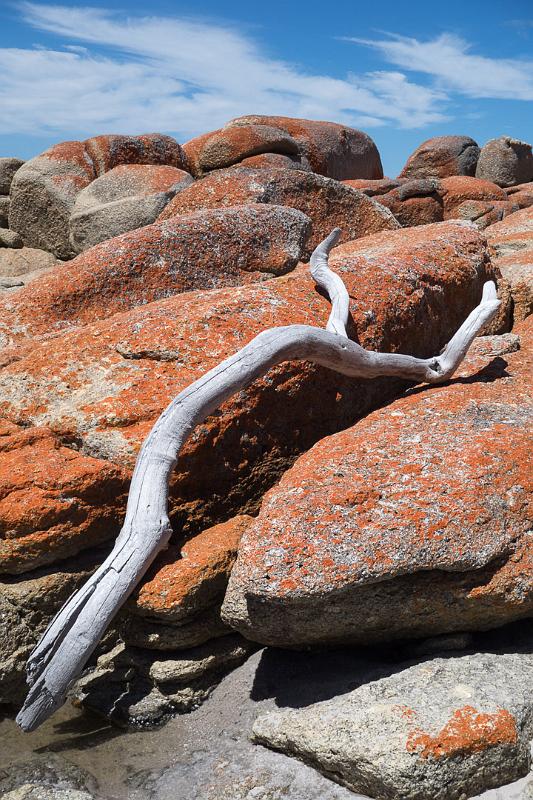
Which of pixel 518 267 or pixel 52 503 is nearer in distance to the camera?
pixel 52 503

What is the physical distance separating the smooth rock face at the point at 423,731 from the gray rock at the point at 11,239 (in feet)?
56.7

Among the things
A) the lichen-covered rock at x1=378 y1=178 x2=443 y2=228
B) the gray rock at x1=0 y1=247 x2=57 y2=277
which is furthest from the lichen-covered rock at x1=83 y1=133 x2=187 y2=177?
the lichen-covered rock at x1=378 y1=178 x2=443 y2=228

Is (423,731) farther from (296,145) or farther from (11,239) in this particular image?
(296,145)

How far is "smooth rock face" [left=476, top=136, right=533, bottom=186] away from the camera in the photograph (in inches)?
1133

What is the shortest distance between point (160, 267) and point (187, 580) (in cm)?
391

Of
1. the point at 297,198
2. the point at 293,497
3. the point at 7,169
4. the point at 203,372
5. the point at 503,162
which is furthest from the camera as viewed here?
the point at 503,162

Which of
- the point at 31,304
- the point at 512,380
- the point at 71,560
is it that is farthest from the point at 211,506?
the point at 31,304

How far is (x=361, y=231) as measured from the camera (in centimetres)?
1159

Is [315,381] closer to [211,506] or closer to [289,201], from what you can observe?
[211,506]

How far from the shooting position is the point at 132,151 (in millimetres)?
19688

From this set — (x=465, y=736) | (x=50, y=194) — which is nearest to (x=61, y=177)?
(x=50, y=194)

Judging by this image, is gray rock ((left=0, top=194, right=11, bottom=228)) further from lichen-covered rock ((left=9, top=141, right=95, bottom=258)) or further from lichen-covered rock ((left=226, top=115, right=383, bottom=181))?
lichen-covered rock ((left=226, top=115, right=383, bottom=181))

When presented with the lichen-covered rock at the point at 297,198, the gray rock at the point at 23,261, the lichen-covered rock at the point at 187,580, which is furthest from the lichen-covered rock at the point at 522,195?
the lichen-covered rock at the point at 187,580

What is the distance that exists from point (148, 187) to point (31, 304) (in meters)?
9.08
